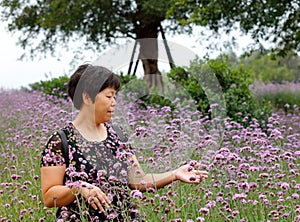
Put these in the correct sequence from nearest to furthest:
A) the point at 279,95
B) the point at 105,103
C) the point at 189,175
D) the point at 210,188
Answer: the point at 189,175 < the point at 105,103 < the point at 210,188 < the point at 279,95

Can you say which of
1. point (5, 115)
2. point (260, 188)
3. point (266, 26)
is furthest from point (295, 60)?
point (260, 188)

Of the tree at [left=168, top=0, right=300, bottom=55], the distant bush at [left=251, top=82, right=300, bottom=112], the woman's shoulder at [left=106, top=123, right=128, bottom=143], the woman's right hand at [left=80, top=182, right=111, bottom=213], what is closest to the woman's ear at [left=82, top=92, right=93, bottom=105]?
the woman's shoulder at [left=106, top=123, right=128, bottom=143]

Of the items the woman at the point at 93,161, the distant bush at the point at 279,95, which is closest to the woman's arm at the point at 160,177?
the woman at the point at 93,161

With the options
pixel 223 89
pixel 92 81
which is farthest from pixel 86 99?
pixel 223 89

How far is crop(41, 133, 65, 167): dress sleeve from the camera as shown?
2.32 meters

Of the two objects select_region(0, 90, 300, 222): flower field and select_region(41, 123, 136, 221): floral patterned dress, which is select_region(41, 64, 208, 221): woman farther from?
select_region(0, 90, 300, 222): flower field

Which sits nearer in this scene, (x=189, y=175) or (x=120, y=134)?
(x=189, y=175)

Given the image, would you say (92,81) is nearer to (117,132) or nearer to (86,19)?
(117,132)

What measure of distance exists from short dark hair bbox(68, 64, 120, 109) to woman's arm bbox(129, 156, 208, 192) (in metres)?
0.40

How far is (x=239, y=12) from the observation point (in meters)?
10.5

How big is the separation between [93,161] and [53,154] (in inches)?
8.6

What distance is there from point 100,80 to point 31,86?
56.3 ft

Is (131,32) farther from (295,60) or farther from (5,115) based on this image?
(295,60)

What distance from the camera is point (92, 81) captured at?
240 cm
